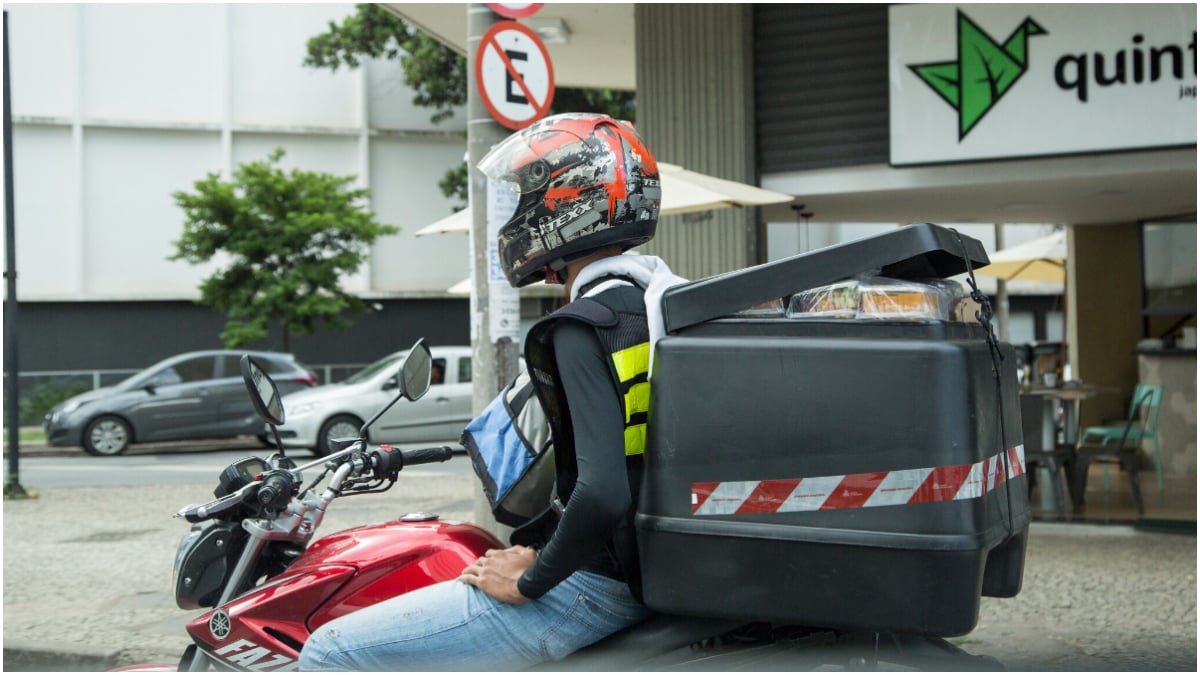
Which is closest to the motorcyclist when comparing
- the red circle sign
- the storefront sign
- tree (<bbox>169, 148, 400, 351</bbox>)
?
the red circle sign

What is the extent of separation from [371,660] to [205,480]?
11.4 meters

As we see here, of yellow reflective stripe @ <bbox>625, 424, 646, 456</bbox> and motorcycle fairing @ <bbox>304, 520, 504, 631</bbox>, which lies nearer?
yellow reflective stripe @ <bbox>625, 424, 646, 456</bbox>

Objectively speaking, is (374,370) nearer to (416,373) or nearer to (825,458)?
(416,373)

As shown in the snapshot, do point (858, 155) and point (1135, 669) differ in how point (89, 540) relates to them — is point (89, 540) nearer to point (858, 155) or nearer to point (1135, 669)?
point (858, 155)

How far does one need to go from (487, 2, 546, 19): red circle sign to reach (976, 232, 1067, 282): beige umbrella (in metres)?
7.80

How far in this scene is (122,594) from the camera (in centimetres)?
654

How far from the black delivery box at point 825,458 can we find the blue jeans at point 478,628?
0.17 m

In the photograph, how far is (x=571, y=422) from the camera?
2.04 m

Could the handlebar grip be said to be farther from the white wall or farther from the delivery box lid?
the white wall

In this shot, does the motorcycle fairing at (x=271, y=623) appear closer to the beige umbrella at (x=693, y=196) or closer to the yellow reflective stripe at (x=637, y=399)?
the yellow reflective stripe at (x=637, y=399)

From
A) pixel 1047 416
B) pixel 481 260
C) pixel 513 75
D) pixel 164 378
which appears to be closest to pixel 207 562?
pixel 481 260

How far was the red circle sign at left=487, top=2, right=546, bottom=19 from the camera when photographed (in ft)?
17.1

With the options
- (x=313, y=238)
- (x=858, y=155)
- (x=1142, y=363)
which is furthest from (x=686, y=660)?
(x=313, y=238)

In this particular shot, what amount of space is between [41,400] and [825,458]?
23298 millimetres
